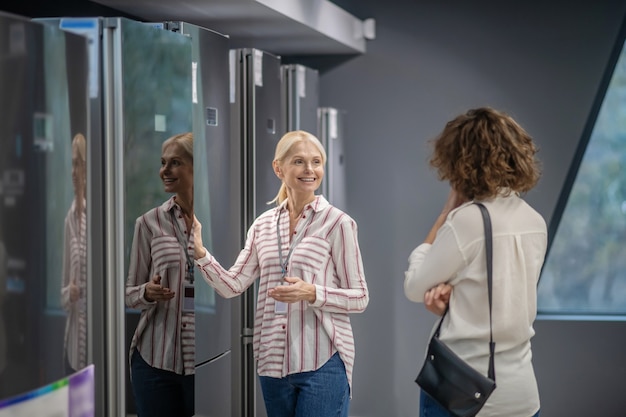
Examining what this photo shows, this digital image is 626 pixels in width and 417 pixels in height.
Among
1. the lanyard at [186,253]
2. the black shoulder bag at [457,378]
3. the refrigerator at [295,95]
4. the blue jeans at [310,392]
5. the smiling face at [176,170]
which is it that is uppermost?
the refrigerator at [295,95]

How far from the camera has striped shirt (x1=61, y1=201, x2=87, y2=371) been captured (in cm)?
231

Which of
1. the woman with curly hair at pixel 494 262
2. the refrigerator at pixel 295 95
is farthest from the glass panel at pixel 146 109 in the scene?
the refrigerator at pixel 295 95

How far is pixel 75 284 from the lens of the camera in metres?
2.35

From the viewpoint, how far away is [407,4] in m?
5.84

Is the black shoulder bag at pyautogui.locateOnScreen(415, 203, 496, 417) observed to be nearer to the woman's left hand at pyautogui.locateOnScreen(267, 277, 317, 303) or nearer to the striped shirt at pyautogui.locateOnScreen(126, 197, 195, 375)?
the woman's left hand at pyautogui.locateOnScreen(267, 277, 317, 303)

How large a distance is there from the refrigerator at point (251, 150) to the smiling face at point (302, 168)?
64 cm

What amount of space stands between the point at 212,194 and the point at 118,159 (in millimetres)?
787

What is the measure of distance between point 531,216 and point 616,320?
3.30m

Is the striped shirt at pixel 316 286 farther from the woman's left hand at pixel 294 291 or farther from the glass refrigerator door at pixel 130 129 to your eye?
the glass refrigerator door at pixel 130 129

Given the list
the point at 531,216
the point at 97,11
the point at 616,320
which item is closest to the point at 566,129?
the point at 616,320

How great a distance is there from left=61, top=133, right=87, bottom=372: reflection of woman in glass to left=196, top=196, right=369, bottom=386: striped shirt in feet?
2.45

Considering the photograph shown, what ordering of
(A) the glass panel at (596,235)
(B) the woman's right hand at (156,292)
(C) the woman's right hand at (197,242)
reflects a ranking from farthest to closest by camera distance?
(A) the glass panel at (596,235), (C) the woman's right hand at (197,242), (B) the woman's right hand at (156,292)

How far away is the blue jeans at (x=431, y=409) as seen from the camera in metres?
2.56

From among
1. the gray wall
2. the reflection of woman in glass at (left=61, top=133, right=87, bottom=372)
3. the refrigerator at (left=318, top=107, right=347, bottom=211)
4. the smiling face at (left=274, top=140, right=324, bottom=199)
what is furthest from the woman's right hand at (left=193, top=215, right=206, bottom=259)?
the gray wall
